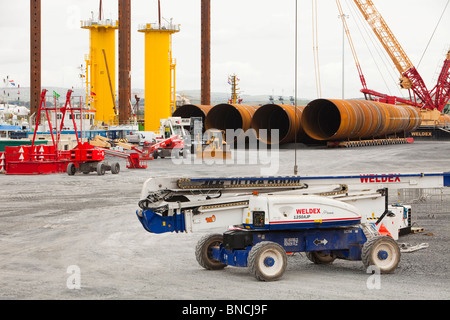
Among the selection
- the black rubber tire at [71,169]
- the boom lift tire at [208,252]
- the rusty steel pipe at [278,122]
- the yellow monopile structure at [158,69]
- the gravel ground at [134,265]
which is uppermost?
the yellow monopile structure at [158,69]

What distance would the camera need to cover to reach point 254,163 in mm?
38000

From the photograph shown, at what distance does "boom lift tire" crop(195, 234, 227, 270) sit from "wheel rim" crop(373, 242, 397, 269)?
98.7 inches

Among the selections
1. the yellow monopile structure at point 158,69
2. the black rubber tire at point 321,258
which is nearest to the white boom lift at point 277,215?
the black rubber tire at point 321,258

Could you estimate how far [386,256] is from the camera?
11.1 metres

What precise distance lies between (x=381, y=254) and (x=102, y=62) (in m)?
67.4

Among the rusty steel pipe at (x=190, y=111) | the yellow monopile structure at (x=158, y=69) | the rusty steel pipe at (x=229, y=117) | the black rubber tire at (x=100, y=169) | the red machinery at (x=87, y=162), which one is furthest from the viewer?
the yellow monopile structure at (x=158, y=69)

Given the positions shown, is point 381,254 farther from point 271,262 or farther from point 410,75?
point 410,75

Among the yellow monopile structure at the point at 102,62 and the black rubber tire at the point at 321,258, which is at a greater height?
the yellow monopile structure at the point at 102,62

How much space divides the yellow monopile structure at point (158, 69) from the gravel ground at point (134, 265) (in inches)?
1757

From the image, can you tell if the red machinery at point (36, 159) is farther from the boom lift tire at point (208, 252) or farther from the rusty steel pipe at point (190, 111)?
the rusty steel pipe at point (190, 111)

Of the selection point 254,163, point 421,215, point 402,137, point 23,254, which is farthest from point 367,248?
point 402,137

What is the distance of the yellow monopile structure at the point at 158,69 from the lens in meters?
66.2
